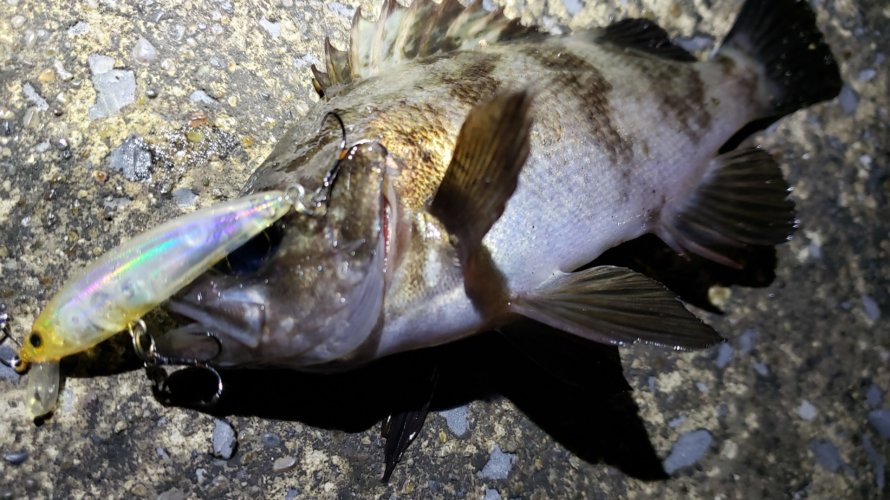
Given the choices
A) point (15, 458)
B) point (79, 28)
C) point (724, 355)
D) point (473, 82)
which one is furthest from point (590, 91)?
point (15, 458)

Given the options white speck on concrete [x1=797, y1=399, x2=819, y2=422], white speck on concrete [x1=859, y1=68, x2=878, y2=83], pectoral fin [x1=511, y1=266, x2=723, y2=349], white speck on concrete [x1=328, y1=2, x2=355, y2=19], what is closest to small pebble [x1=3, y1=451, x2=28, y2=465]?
pectoral fin [x1=511, y1=266, x2=723, y2=349]

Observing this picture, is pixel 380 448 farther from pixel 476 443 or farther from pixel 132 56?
pixel 132 56

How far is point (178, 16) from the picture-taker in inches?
84.7

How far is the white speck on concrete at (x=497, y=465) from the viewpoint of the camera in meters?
2.08

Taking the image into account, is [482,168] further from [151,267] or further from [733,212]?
[733,212]

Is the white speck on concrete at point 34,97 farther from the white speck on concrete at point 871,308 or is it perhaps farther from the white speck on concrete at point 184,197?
the white speck on concrete at point 871,308

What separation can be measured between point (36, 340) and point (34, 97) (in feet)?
2.66

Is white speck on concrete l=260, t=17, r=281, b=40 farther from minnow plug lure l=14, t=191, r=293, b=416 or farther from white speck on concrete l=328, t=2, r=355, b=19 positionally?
minnow plug lure l=14, t=191, r=293, b=416

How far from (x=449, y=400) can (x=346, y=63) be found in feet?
3.47

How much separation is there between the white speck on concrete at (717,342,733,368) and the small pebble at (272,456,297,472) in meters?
1.42

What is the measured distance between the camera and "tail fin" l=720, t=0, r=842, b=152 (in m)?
2.26

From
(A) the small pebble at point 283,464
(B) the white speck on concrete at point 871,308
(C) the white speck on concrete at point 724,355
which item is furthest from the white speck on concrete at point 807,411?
(A) the small pebble at point 283,464

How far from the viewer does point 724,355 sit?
232 cm

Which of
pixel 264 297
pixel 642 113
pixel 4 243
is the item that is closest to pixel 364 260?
pixel 264 297
